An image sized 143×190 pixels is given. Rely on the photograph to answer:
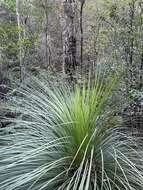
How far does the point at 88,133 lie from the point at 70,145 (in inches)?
6.4

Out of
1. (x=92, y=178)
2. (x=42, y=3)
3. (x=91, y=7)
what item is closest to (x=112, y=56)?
(x=92, y=178)

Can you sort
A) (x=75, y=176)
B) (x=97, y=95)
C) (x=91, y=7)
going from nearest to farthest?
1. (x=75, y=176)
2. (x=97, y=95)
3. (x=91, y=7)

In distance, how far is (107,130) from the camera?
268 cm

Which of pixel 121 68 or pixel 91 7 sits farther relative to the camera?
pixel 91 7

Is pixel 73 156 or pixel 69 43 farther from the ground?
pixel 69 43

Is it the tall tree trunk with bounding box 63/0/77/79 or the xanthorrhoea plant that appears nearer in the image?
the xanthorrhoea plant

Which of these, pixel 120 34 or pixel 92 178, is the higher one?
pixel 120 34

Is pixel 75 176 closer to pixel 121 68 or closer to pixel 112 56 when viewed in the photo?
pixel 121 68

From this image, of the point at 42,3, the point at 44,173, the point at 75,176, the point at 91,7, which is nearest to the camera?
the point at 44,173

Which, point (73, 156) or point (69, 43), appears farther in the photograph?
point (69, 43)

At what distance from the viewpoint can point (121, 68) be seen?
4715 mm

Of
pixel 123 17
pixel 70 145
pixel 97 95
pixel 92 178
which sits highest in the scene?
pixel 123 17

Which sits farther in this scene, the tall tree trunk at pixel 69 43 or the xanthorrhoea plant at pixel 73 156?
the tall tree trunk at pixel 69 43

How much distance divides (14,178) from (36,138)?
0.38m
